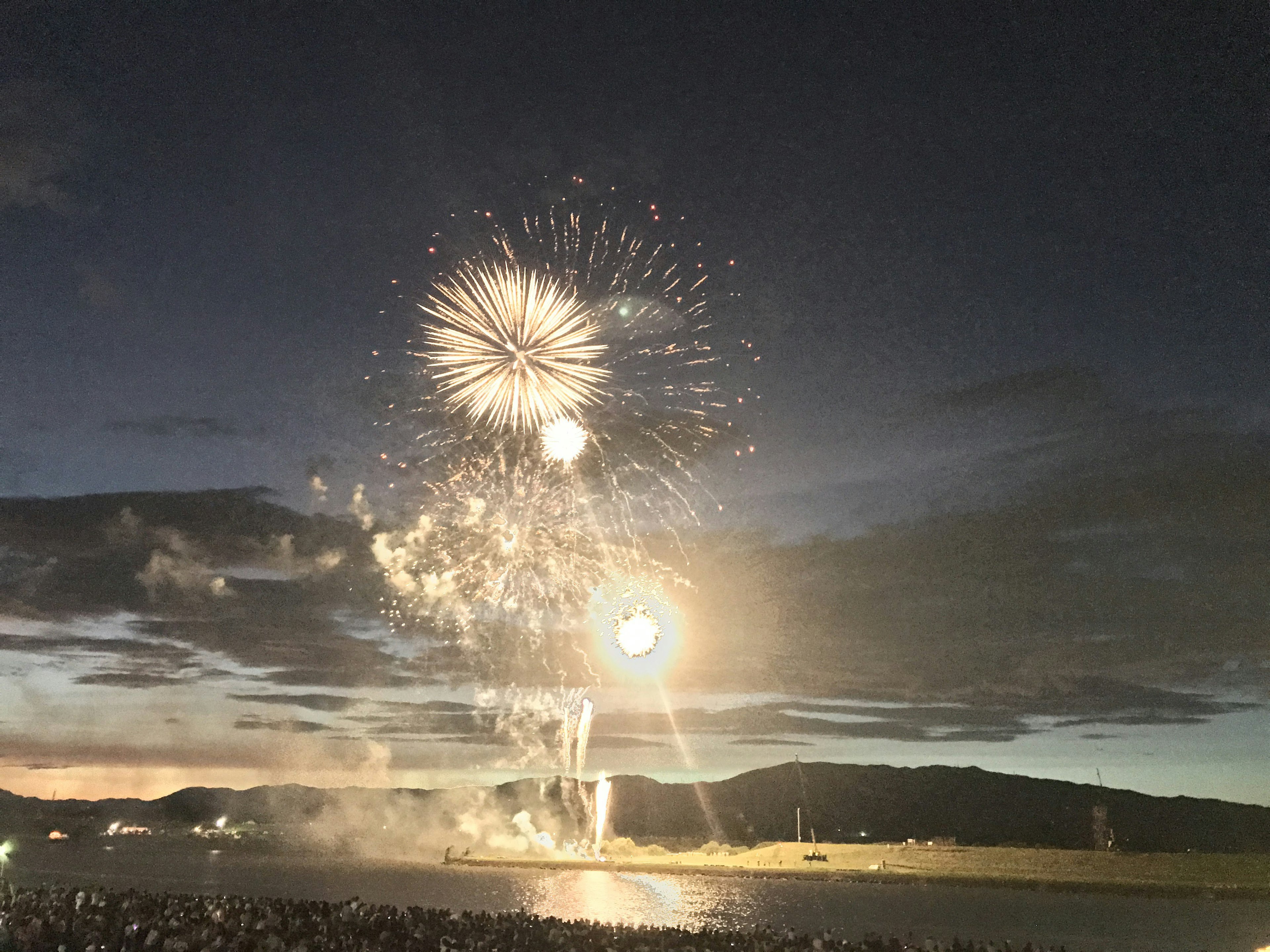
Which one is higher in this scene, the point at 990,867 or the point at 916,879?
the point at 990,867

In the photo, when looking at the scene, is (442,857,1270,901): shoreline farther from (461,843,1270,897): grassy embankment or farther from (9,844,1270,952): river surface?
(9,844,1270,952): river surface

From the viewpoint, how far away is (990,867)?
12612 cm

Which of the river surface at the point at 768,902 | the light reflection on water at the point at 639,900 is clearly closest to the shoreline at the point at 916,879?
the river surface at the point at 768,902

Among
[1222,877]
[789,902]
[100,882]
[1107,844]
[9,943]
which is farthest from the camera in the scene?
[1107,844]

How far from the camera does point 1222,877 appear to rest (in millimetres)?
113125

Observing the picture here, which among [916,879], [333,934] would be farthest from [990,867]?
[333,934]

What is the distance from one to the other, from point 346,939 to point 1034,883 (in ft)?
358

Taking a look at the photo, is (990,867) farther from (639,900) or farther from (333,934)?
(333,934)

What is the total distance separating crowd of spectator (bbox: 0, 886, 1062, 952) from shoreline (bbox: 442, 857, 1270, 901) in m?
92.0

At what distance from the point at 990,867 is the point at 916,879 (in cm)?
1242

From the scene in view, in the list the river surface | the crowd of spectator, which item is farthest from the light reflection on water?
the crowd of spectator

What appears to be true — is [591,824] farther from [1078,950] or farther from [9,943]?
[9,943]

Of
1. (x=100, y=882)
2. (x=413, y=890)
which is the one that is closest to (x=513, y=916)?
(x=413, y=890)

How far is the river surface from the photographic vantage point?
6244 cm
